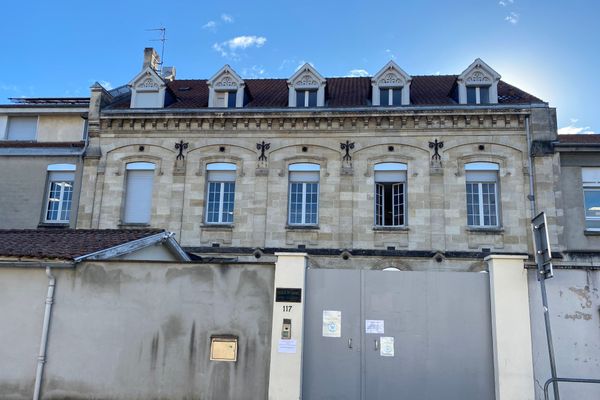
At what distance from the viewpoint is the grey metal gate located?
28.6 ft

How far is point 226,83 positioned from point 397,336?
45.6ft

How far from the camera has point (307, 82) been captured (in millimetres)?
19844

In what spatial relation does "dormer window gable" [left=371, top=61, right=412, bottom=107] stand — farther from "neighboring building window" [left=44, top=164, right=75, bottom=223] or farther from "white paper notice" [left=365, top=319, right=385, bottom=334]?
"white paper notice" [left=365, top=319, right=385, bottom=334]

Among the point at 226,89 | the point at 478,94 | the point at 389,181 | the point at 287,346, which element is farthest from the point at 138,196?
the point at 478,94

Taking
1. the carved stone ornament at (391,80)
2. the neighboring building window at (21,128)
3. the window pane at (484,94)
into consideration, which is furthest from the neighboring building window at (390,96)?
the neighboring building window at (21,128)

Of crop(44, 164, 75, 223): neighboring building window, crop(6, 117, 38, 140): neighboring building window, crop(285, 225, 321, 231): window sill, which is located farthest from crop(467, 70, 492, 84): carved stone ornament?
crop(6, 117, 38, 140): neighboring building window

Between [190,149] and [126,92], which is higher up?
[126,92]

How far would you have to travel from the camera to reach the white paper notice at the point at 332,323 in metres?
8.99

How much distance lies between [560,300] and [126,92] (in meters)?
18.8

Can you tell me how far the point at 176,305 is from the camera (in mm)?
9430

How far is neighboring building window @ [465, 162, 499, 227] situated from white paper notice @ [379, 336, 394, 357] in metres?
9.95

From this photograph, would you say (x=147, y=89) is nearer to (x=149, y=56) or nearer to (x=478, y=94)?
(x=149, y=56)

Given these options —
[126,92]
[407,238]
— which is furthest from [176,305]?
[126,92]

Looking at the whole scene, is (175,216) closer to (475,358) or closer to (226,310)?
(226,310)
